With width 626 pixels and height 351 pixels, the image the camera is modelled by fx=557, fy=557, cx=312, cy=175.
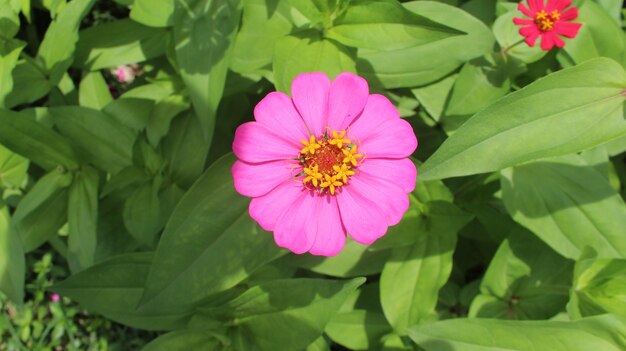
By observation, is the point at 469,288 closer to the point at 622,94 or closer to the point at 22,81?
the point at 622,94

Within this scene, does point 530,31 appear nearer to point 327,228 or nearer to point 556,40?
point 556,40

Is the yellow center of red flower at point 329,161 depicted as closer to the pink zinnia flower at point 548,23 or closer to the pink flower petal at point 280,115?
the pink flower petal at point 280,115

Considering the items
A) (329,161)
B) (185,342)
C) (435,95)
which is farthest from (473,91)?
(185,342)

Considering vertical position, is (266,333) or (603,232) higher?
(603,232)

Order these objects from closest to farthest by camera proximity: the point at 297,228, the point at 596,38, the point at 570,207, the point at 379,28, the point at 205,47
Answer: the point at 297,228, the point at 379,28, the point at 205,47, the point at 570,207, the point at 596,38

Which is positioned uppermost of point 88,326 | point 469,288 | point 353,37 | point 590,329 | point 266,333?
point 353,37

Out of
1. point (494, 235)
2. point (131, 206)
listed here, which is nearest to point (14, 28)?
point (131, 206)

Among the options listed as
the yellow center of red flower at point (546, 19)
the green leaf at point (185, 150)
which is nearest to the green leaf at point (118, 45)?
the green leaf at point (185, 150)
